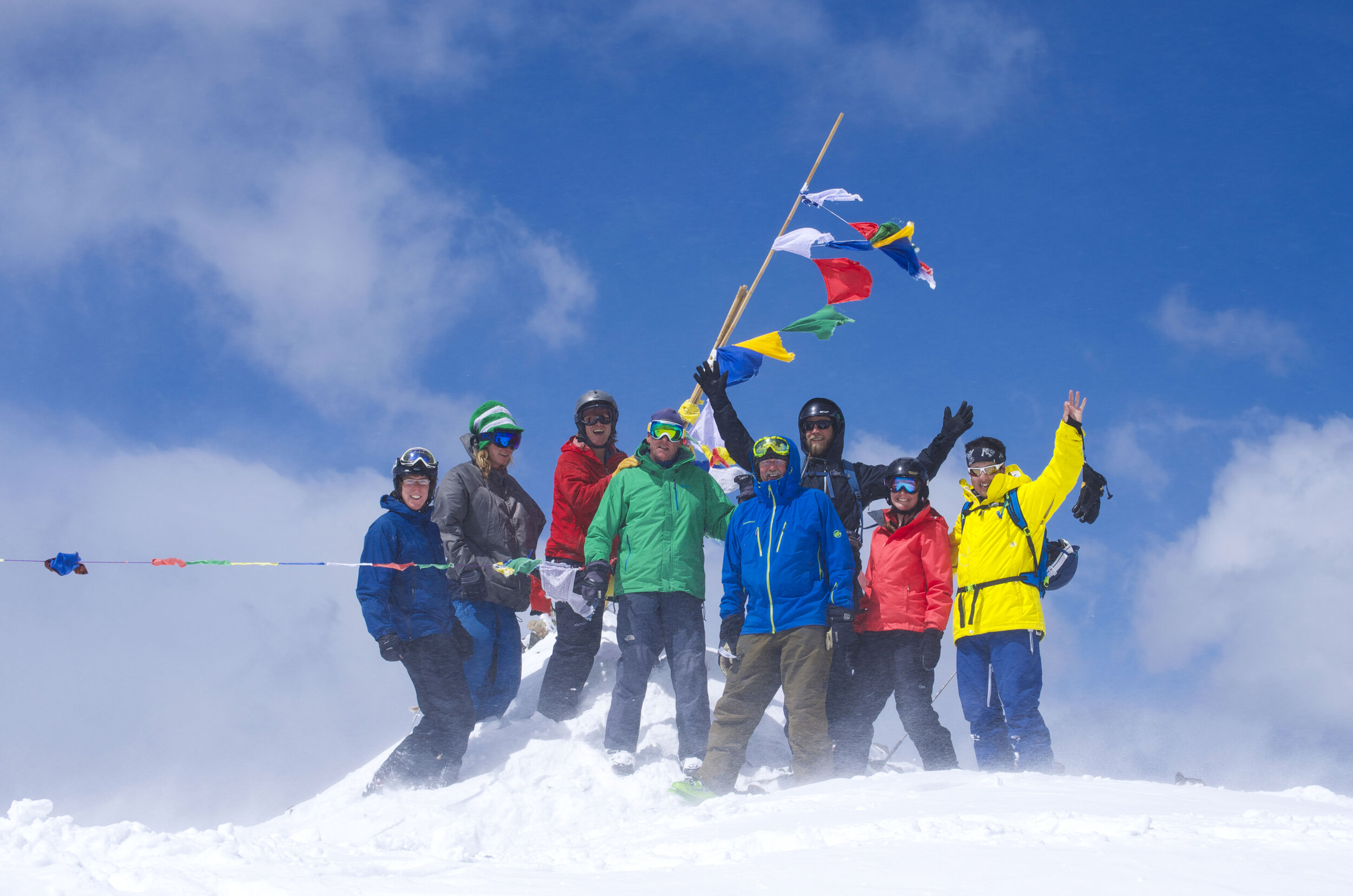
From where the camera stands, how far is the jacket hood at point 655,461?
6844 millimetres

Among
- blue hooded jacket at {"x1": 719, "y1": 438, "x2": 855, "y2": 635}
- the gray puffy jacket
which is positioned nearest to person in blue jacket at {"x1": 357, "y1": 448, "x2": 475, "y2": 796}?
the gray puffy jacket

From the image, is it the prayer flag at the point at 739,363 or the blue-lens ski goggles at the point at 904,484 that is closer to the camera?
the blue-lens ski goggles at the point at 904,484

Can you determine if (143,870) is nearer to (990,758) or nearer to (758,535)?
(758,535)

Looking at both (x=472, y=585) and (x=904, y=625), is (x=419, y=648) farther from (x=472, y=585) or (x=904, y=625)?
(x=904, y=625)

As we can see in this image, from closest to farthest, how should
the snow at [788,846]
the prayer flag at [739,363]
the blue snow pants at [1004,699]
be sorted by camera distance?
the snow at [788,846]
the blue snow pants at [1004,699]
the prayer flag at [739,363]

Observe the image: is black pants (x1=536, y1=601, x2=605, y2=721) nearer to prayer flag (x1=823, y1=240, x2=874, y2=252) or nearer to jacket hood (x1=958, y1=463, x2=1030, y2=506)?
jacket hood (x1=958, y1=463, x2=1030, y2=506)

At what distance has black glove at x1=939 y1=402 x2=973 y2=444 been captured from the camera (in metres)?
7.07

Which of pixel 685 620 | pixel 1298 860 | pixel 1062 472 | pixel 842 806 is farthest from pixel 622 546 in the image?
pixel 1298 860

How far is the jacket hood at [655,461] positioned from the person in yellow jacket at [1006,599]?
6.27 feet

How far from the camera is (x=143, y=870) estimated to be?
346 centimetres

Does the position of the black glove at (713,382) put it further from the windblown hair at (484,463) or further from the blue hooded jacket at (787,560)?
the windblown hair at (484,463)

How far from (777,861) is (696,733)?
2.52m

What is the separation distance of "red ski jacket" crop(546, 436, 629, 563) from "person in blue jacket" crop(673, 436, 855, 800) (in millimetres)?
1278

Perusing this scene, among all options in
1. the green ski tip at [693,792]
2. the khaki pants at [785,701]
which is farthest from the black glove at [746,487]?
the green ski tip at [693,792]
